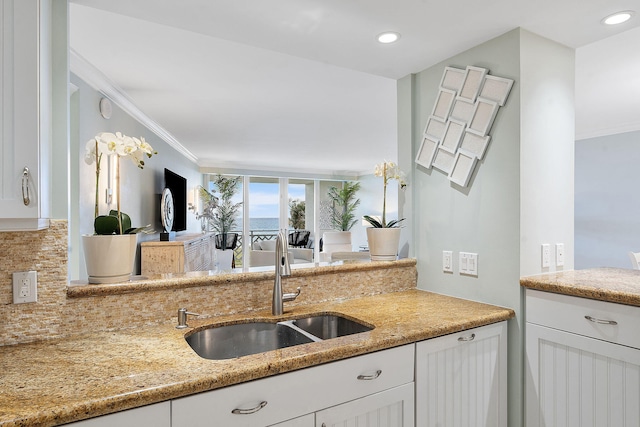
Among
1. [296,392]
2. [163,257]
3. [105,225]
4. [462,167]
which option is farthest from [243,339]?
[163,257]

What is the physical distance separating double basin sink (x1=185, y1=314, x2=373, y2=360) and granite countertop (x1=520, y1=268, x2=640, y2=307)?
2.78 feet

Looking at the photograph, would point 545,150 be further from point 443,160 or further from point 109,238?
point 109,238

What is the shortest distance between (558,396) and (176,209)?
517 centimetres

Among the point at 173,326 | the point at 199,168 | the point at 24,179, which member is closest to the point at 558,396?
the point at 173,326

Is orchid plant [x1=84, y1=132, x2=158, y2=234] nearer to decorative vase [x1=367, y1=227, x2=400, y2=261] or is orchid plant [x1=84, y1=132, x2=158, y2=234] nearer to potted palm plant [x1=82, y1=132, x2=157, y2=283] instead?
potted palm plant [x1=82, y1=132, x2=157, y2=283]

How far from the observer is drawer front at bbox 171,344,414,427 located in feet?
3.46

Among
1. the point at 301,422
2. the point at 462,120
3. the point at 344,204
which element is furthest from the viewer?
the point at 344,204

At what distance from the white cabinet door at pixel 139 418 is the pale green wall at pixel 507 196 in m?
1.58

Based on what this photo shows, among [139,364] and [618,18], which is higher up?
[618,18]

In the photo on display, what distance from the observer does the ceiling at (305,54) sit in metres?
1.63

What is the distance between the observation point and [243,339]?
1636mm

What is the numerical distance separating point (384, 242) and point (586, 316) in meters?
1.04

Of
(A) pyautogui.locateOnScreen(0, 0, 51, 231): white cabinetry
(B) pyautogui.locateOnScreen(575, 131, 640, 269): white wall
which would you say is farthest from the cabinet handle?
(B) pyautogui.locateOnScreen(575, 131, 640, 269): white wall

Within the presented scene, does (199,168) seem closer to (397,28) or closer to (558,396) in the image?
(397,28)
